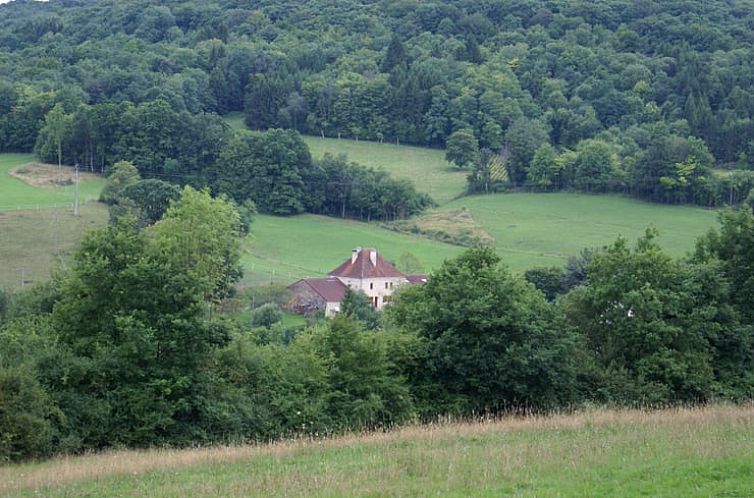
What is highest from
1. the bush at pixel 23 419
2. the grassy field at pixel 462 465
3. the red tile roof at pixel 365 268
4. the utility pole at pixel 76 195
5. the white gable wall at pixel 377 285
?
the grassy field at pixel 462 465

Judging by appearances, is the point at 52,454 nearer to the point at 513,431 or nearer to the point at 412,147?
the point at 513,431

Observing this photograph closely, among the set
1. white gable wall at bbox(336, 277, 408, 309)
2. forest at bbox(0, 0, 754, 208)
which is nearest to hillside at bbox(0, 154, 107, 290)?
forest at bbox(0, 0, 754, 208)

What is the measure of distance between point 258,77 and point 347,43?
33775 millimetres

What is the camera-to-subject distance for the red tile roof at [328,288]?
207 feet

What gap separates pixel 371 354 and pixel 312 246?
57.8 metres

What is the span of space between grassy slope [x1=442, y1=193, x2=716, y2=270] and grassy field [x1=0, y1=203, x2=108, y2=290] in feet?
91.9

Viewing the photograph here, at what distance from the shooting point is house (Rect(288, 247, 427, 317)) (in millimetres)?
62688

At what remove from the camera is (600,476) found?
1204 centimetres

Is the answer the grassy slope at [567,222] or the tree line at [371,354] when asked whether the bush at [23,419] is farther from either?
the grassy slope at [567,222]

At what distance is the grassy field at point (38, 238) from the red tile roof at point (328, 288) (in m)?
13.6

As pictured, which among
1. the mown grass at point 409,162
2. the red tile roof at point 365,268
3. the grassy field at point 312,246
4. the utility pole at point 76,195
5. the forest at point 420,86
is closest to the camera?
the red tile roof at point 365,268

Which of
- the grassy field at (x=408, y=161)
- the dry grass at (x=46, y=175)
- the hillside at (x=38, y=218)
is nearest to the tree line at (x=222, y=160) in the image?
the dry grass at (x=46, y=175)

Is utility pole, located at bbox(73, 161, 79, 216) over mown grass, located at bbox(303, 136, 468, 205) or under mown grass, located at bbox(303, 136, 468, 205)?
under

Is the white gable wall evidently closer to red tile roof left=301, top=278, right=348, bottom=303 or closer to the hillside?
red tile roof left=301, top=278, right=348, bottom=303
